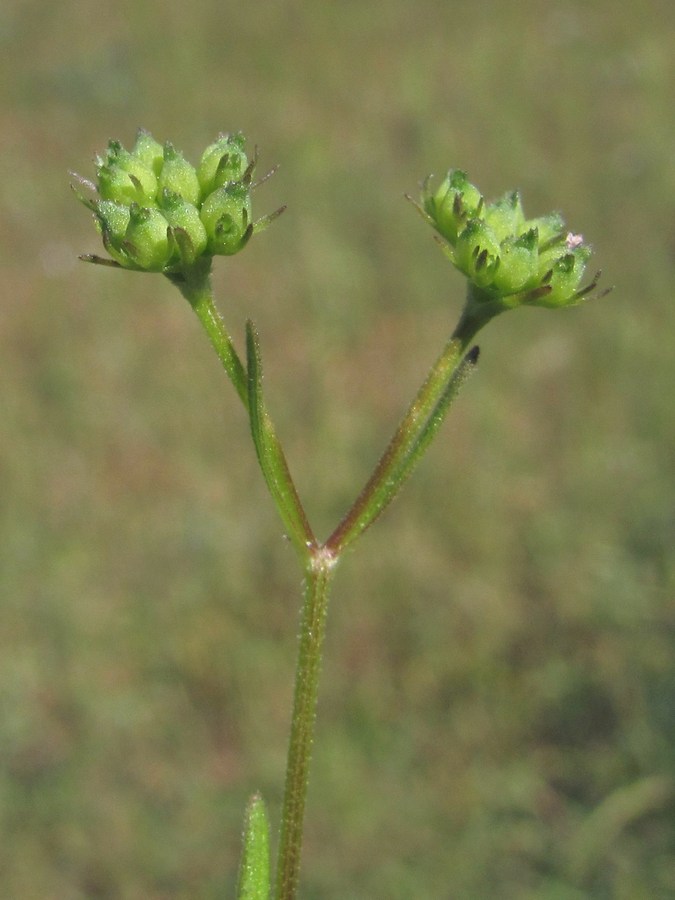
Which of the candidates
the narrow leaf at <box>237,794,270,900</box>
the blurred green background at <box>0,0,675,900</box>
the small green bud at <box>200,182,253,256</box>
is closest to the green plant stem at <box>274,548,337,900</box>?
the narrow leaf at <box>237,794,270,900</box>

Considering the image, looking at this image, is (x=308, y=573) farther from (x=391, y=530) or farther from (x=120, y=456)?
(x=120, y=456)

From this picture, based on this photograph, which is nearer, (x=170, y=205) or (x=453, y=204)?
(x=170, y=205)

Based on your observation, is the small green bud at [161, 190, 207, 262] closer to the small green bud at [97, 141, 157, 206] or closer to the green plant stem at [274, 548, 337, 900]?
the small green bud at [97, 141, 157, 206]

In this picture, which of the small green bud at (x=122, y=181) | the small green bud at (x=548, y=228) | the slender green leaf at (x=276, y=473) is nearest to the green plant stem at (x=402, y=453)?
the slender green leaf at (x=276, y=473)

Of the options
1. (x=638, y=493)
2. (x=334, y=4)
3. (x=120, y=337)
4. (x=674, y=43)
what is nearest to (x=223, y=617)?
(x=638, y=493)

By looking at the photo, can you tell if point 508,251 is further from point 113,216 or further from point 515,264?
point 113,216

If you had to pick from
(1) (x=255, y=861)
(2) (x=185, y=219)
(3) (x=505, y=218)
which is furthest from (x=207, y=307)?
(1) (x=255, y=861)

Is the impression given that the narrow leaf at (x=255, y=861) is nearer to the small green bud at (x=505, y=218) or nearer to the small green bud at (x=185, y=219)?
the small green bud at (x=185, y=219)
